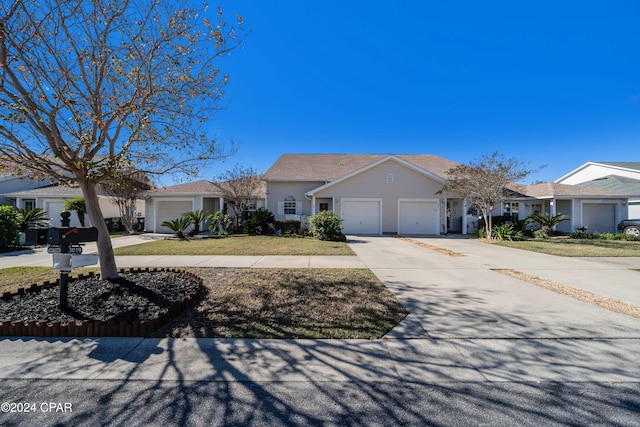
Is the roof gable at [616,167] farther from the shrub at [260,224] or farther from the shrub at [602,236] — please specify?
the shrub at [260,224]

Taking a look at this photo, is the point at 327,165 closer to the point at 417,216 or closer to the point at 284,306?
the point at 417,216

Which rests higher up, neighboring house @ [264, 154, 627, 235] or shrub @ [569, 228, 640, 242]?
neighboring house @ [264, 154, 627, 235]

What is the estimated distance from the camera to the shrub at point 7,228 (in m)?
11.6

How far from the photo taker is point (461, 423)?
2203mm

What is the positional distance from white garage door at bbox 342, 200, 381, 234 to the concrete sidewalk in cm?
1392

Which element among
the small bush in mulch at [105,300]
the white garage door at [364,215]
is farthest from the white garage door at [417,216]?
the small bush in mulch at [105,300]

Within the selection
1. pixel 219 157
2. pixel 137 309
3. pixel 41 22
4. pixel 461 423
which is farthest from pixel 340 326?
pixel 41 22

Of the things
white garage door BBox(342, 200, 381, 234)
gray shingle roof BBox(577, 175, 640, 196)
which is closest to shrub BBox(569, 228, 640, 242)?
gray shingle roof BBox(577, 175, 640, 196)

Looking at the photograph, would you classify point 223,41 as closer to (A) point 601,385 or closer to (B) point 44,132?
(B) point 44,132

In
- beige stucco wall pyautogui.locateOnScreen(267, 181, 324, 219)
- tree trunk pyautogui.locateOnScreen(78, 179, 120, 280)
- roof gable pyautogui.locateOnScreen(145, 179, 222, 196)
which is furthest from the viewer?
beige stucco wall pyautogui.locateOnScreen(267, 181, 324, 219)

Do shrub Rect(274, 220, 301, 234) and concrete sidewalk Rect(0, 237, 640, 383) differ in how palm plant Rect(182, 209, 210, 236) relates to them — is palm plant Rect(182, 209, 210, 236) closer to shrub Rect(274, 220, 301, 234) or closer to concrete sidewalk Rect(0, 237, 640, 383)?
shrub Rect(274, 220, 301, 234)

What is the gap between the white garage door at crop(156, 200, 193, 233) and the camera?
1948cm

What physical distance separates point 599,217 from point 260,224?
23.9 metres

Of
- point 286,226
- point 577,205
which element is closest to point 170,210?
point 286,226
